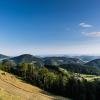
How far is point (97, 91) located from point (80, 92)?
30.7 feet

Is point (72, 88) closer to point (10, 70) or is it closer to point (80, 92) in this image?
point (80, 92)

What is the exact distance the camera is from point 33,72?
147 metres

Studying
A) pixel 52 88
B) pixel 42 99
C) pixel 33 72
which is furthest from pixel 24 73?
pixel 42 99

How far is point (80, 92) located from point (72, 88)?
6487mm

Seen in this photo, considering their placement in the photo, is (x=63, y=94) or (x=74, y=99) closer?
(x=74, y=99)

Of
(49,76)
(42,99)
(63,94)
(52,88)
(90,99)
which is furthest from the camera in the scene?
(49,76)

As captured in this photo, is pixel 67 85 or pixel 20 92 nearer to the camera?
pixel 20 92

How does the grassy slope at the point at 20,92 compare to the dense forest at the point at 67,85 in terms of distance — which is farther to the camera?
the dense forest at the point at 67,85

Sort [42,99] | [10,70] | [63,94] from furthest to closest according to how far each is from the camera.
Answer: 1. [10,70]
2. [63,94]
3. [42,99]

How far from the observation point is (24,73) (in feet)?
497

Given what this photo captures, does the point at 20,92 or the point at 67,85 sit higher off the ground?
the point at 20,92

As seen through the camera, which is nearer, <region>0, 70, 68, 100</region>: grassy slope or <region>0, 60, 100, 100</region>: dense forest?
<region>0, 70, 68, 100</region>: grassy slope

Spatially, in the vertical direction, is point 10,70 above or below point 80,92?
above

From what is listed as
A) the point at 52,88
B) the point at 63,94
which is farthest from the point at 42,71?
the point at 63,94
